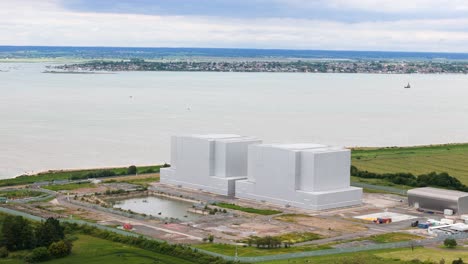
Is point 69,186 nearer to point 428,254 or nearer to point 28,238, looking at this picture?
point 28,238

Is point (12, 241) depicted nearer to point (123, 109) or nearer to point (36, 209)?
point (36, 209)

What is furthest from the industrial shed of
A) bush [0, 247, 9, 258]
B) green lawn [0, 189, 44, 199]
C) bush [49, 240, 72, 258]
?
bush [0, 247, 9, 258]

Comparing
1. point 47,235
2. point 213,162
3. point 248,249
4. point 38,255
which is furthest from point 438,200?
point 38,255

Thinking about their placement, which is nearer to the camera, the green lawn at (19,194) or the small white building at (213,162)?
the green lawn at (19,194)

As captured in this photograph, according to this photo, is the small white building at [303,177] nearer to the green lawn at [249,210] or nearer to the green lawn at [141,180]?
the green lawn at [249,210]

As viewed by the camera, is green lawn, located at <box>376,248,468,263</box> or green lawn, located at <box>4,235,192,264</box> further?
green lawn, located at <box>376,248,468,263</box>

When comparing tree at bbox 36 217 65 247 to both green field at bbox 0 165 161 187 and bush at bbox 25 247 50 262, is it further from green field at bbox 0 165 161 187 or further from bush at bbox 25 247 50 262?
green field at bbox 0 165 161 187

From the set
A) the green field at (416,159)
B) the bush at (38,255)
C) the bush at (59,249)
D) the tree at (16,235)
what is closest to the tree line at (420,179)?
the green field at (416,159)
